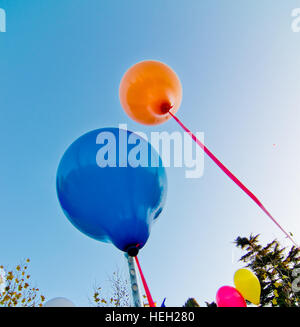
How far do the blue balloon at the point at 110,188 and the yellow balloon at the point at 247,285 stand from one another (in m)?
3.61

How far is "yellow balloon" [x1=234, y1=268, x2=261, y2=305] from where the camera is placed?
463cm

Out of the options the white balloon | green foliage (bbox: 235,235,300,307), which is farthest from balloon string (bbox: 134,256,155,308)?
green foliage (bbox: 235,235,300,307)

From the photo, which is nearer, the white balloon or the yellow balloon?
the white balloon

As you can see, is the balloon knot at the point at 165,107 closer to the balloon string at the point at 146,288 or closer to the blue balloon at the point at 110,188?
the blue balloon at the point at 110,188

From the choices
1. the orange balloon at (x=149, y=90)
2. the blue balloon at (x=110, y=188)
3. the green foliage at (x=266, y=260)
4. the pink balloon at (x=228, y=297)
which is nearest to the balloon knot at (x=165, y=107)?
the orange balloon at (x=149, y=90)

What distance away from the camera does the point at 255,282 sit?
4730 millimetres

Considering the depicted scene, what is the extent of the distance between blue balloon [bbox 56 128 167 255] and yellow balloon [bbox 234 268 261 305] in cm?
361

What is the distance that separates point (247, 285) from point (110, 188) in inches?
163

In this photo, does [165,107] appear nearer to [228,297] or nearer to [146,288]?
[146,288]

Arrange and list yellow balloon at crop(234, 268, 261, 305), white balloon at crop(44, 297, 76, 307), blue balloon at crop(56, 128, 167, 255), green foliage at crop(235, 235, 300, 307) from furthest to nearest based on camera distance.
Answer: green foliage at crop(235, 235, 300, 307), yellow balloon at crop(234, 268, 261, 305), white balloon at crop(44, 297, 76, 307), blue balloon at crop(56, 128, 167, 255)

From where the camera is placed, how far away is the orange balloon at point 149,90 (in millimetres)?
2746

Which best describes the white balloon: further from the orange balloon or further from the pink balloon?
the orange balloon

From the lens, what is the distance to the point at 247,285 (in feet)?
15.3
